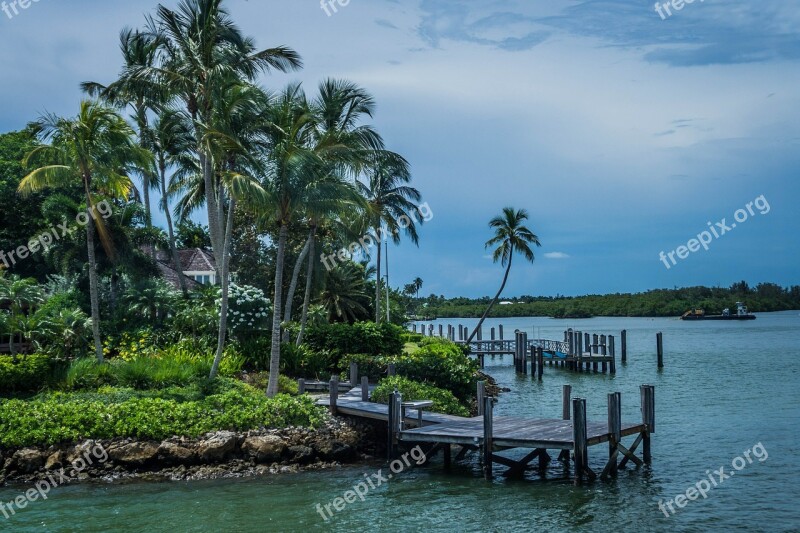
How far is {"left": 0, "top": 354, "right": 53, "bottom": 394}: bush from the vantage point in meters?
23.4

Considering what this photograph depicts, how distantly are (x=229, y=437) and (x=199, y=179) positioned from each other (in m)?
18.8

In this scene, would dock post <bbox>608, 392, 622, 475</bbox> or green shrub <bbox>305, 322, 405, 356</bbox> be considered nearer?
dock post <bbox>608, 392, 622, 475</bbox>

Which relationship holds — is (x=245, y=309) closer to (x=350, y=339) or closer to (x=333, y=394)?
(x=350, y=339)

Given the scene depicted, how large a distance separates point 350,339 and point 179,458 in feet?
42.1

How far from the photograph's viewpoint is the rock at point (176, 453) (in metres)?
20.1

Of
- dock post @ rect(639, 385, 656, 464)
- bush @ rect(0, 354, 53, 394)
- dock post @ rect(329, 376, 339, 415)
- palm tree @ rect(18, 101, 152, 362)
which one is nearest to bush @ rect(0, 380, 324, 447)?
dock post @ rect(329, 376, 339, 415)

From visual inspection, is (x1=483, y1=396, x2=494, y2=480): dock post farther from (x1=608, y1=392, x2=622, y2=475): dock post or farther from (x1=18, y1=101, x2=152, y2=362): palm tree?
(x1=18, y1=101, x2=152, y2=362): palm tree

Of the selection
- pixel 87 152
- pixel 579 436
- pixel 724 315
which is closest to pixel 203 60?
pixel 87 152

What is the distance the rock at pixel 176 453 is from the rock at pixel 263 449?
4.40ft

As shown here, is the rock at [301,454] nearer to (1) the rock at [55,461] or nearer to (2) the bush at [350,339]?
(1) the rock at [55,461]

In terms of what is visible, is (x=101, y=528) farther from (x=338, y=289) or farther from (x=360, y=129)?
(x=338, y=289)

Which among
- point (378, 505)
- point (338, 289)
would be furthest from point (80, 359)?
point (338, 289)

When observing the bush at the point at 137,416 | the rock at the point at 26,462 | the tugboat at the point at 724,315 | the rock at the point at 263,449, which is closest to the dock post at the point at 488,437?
the bush at the point at 137,416

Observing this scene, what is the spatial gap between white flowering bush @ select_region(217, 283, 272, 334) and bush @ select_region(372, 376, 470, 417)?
25.2 ft
